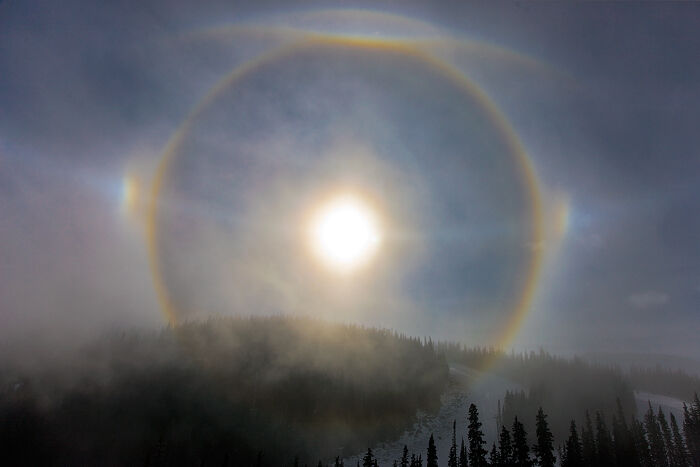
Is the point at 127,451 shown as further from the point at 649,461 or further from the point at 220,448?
the point at 649,461

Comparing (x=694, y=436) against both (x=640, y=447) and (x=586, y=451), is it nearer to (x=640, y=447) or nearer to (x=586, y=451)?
(x=640, y=447)

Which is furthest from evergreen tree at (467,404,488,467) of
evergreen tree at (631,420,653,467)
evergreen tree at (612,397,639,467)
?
evergreen tree at (631,420,653,467)

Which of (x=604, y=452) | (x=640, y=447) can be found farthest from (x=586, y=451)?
(x=640, y=447)

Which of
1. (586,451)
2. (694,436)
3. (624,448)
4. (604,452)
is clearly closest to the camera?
(604,452)

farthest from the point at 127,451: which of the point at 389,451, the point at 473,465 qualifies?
the point at 473,465

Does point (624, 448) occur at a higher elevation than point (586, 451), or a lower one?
higher

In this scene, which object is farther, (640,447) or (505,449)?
(640,447)

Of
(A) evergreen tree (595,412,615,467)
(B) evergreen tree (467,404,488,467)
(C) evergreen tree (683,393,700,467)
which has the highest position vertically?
(C) evergreen tree (683,393,700,467)

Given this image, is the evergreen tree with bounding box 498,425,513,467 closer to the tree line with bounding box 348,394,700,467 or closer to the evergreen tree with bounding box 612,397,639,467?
the tree line with bounding box 348,394,700,467

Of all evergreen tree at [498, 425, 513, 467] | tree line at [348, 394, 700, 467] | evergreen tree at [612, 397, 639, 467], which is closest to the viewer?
tree line at [348, 394, 700, 467]

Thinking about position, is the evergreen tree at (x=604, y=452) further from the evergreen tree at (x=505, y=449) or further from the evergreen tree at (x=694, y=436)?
the evergreen tree at (x=505, y=449)

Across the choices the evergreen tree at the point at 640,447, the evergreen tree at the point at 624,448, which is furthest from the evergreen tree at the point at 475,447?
the evergreen tree at the point at 640,447
